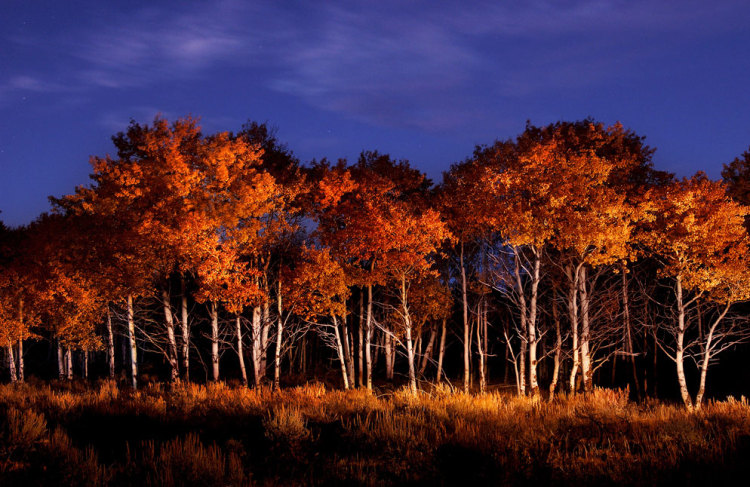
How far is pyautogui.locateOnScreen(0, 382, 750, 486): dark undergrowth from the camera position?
8.06 metres

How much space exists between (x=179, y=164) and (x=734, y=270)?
20822 millimetres

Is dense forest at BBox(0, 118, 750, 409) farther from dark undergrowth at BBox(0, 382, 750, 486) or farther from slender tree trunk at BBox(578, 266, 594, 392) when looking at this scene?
dark undergrowth at BBox(0, 382, 750, 486)

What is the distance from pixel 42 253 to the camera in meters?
25.0

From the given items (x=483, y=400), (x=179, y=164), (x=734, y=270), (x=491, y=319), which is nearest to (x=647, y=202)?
(x=734, y=270)

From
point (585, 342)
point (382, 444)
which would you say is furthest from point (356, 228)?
point (382, 444)

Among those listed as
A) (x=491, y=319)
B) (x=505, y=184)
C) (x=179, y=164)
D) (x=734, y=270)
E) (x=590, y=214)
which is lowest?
(x=491, y=319)

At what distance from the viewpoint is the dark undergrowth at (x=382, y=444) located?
8.06 m

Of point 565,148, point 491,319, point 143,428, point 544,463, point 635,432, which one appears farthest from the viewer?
point 491,319

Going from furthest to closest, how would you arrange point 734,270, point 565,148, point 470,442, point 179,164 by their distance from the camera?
1. point 565,148
2. point 179,164
3. point 734,270
4. point 470,442

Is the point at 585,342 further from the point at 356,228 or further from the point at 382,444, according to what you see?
the point at 382,444

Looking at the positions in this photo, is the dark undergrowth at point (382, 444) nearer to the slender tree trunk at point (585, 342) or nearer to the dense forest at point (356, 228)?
the dense forest at point (356, 228)

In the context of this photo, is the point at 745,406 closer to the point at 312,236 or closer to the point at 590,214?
the point at 590,214

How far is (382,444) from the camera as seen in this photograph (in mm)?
9680

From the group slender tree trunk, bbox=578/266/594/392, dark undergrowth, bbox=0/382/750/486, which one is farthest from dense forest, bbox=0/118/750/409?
dark undergrowth, bbox=0/382/750/486
